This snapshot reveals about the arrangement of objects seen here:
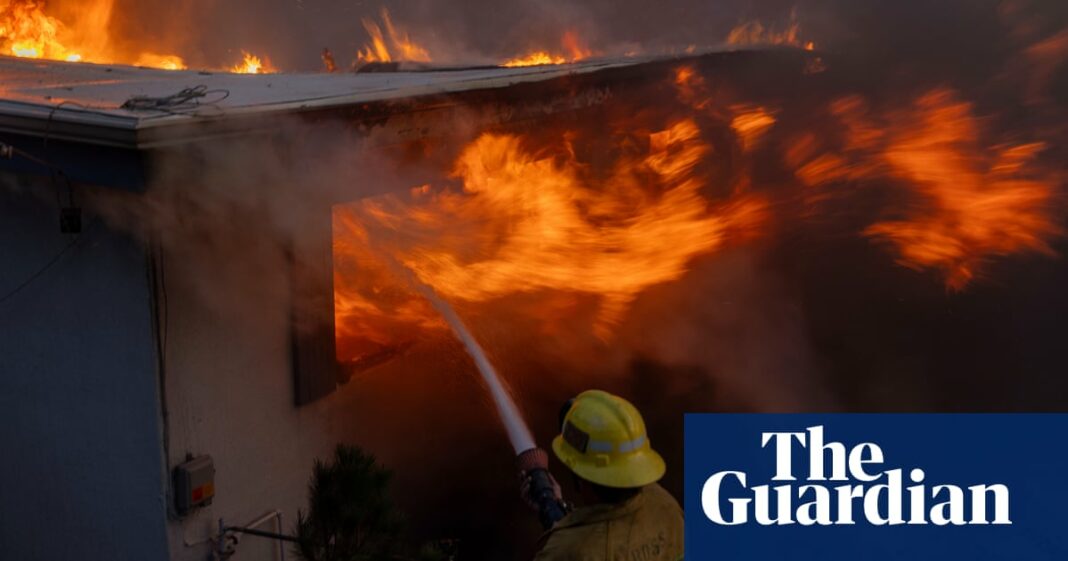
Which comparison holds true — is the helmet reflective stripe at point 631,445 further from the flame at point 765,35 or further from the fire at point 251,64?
the fire at point 251,64

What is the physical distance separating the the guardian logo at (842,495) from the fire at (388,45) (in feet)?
30.6

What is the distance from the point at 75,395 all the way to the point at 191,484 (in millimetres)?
799

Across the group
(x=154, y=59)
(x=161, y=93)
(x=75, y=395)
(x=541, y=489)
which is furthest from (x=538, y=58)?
(x=154, y=59)

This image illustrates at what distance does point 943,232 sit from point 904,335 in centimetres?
96

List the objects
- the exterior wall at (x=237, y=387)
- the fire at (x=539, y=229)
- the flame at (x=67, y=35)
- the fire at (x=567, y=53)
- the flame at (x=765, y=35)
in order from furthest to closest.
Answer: the flame at (x=67, y=35), the fire at (x=567, y=53), the flame at (x=765, y=35), the fire at (x=539, y=229), the exterior wall at (x=237, y=387)

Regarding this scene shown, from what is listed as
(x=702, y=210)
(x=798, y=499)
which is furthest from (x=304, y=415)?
(x=702, y=210)

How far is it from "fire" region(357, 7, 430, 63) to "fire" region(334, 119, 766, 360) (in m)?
7.20

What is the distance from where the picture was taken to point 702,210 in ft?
26.4

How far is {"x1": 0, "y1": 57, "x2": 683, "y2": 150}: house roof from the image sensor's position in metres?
4.09

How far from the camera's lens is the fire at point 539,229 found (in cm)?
658

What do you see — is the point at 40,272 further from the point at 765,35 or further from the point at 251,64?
the point at 251,64

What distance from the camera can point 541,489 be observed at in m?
4.03

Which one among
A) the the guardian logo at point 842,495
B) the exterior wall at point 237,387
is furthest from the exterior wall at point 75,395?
the the guardian logo at point 842,495

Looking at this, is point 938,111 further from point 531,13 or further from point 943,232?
point 531,13
